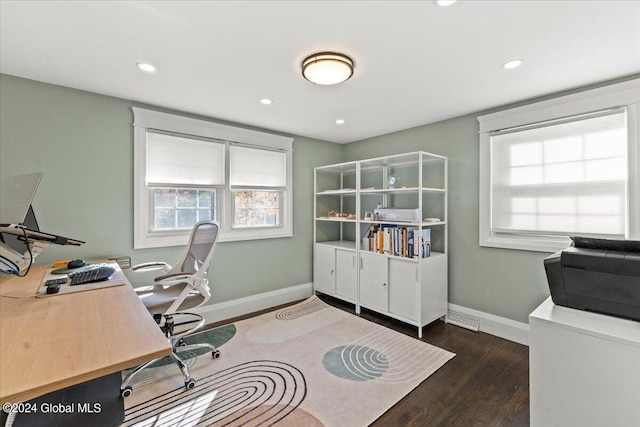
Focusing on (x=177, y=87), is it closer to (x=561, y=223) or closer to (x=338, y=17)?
(x=338, y=17)

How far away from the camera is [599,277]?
3.99 feet

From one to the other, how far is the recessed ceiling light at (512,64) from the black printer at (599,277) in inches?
50.8

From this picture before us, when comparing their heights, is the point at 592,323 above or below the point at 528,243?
below

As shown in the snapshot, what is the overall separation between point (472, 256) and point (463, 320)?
69cm

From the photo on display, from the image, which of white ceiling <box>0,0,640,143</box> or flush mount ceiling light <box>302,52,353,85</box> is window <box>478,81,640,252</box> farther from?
flush mount ceiling light <box>302,52,353,85</box>

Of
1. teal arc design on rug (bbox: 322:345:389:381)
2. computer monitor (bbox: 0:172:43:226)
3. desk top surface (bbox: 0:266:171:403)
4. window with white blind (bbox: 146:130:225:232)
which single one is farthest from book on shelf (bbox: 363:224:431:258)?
computer monitor (bbox: 0:172:43:226)

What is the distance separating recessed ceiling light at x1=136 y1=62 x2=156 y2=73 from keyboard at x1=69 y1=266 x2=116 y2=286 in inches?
57.2

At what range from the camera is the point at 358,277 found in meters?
3.37

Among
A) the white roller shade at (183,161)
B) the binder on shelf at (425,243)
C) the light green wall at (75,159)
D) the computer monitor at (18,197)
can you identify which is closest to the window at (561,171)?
the binder on shelf at (425,243)

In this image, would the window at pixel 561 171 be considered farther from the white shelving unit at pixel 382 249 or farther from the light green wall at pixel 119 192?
the white shelving unit at pixel 382 249

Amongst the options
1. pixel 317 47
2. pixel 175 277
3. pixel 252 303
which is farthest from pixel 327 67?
pixel 252 303

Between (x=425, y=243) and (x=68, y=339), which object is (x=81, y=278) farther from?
(x=425, y=243)

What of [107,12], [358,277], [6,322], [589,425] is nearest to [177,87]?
[107,12]

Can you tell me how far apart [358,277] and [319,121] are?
1.91m
